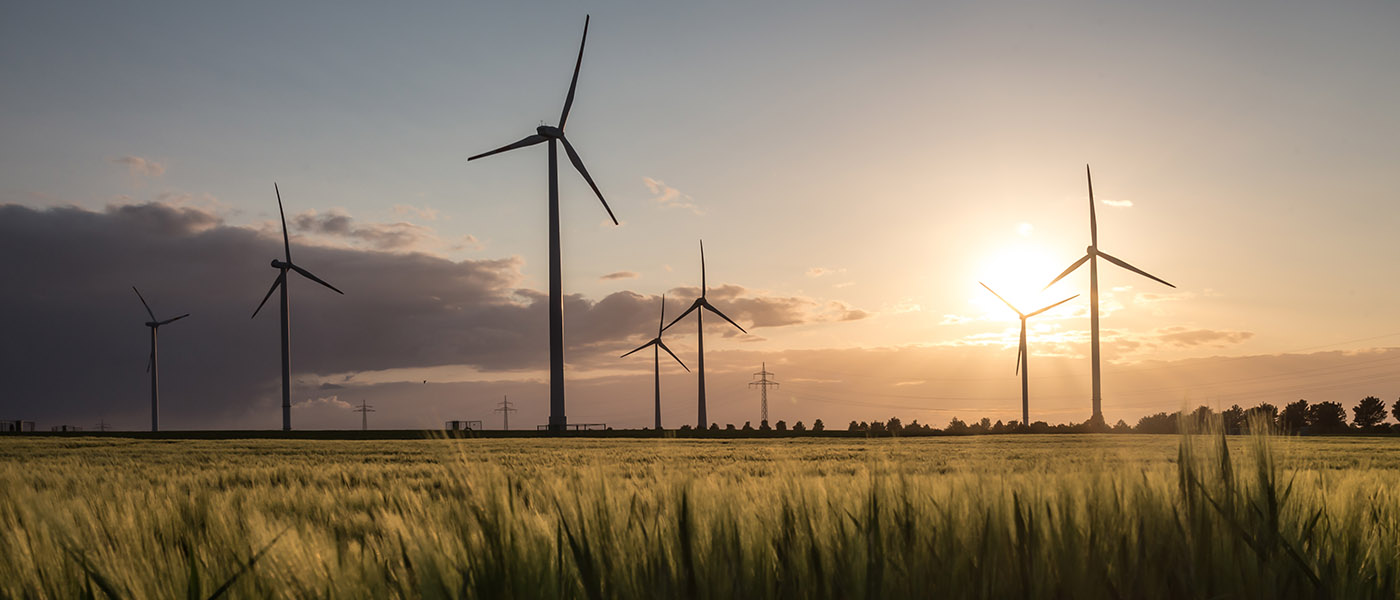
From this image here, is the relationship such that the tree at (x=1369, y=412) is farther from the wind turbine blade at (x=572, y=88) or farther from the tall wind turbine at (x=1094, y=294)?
the wind turbine blade at (x=572, y=88)

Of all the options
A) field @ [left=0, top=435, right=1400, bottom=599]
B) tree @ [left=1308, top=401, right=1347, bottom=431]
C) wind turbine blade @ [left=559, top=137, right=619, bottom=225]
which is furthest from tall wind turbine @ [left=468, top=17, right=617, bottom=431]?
tree @ [left=1308, top=401, right=1347, bottom=431]

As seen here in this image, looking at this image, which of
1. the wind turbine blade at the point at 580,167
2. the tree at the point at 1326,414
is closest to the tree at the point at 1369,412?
the tree at the point at 1326,414

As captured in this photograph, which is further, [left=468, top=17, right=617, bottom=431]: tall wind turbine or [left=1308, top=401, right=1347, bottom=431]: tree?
[left=1308, top=401, right=1347, bottom=431]: tree

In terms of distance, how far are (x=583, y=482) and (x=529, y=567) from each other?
126 centimetres

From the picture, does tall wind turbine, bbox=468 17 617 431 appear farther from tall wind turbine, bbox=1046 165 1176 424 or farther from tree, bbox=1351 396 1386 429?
tree, bbox=1351 396 1386 429

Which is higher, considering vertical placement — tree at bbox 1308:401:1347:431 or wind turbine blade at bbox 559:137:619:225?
wind turbine blade at bbox 559:137:619:225

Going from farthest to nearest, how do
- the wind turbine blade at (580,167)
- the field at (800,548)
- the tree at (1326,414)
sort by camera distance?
1. the tree at (1326,414)
2. the wind turbine blade at (580,167)
3. the field at (800,548)

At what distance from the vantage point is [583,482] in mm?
3697

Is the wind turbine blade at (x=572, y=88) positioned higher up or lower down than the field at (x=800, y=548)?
higher up

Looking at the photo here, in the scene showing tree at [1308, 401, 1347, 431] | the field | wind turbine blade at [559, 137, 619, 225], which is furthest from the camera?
tree at [1308, 401, 1347, 431]

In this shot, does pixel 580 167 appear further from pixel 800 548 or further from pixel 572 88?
pixel 800 548

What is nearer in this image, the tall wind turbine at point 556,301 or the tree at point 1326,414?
the tall wind turbine at point 556,301

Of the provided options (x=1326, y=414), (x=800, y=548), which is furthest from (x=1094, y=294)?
(x=800, y=548)

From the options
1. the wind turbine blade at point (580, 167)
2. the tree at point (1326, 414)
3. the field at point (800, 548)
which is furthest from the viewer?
the tree at point (1326, 414)
